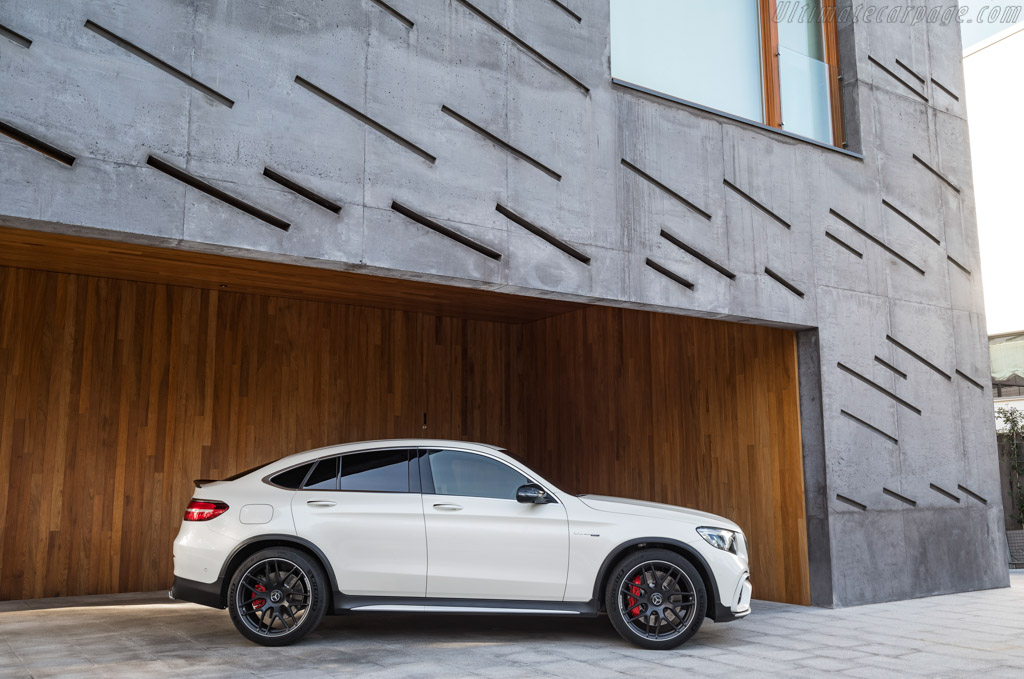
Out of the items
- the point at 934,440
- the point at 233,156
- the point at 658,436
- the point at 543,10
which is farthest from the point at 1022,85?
the point at 233,156

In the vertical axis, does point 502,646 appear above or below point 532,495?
below

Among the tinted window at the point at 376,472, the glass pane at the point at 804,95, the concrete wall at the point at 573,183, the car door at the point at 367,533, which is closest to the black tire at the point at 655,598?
the car door at the point at 367,533

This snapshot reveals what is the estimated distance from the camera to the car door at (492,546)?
6.17 m

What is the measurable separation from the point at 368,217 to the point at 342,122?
0.73 meters

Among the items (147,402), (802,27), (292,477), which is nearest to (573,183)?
(292,477)

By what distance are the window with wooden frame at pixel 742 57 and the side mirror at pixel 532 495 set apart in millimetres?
3904

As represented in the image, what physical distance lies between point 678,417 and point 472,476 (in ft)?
13.1

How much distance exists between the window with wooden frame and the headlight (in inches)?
162

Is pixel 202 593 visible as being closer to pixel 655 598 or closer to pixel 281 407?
pixel 655 598

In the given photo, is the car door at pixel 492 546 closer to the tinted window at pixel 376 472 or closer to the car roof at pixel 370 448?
the tinted window at pixel 376 472

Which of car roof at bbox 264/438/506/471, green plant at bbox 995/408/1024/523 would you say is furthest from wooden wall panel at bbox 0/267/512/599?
green plant at bbox 995/408/1024/523

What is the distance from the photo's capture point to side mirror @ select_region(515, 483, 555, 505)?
20.6 feet

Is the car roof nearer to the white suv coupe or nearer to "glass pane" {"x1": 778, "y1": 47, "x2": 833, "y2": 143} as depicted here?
the white suv coupe

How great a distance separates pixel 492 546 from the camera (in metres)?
6.21
